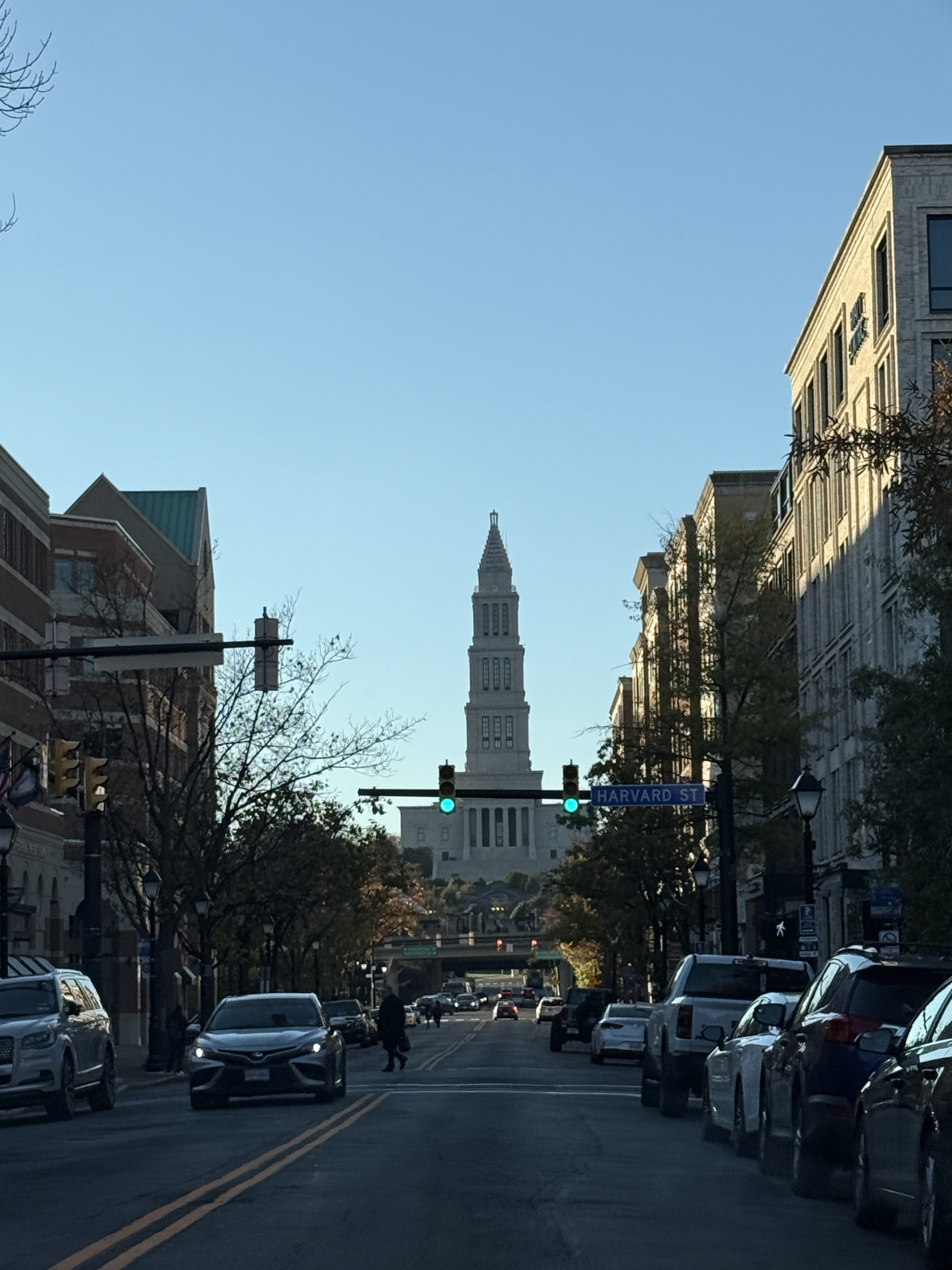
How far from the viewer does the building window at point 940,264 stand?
2047 inches

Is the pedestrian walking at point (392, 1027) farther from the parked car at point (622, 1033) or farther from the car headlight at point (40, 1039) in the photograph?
the car headlight at point (40, 1039)

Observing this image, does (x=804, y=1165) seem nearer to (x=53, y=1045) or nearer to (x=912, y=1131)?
(x=912, y=1131)

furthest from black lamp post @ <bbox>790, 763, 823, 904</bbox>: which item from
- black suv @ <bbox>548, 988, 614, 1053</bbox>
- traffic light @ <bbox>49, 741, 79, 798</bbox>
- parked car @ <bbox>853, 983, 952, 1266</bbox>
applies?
black suv @ <bbox>548, 988, 614, 1053</bbox>

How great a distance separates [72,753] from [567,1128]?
10.5 meters

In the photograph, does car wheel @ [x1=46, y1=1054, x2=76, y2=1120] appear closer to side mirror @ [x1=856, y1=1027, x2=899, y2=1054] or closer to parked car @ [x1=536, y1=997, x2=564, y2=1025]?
side mirror @ [x1=856, y1=1027, x2=899, y2=1054]

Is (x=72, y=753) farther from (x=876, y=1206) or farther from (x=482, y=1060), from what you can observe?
(x=482, y=1060)

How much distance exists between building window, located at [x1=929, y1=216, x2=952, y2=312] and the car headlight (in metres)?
32.2

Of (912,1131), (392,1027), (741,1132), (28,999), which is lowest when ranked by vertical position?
(392,1027)

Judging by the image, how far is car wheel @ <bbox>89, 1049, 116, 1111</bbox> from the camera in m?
30.7

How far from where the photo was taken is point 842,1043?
14758 millimetres

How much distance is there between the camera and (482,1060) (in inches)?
2135

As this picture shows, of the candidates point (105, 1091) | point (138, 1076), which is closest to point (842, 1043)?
point (105, 1091)

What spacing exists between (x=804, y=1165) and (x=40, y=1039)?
14927 millimetres

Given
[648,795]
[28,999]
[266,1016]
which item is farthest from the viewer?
[648,795]
